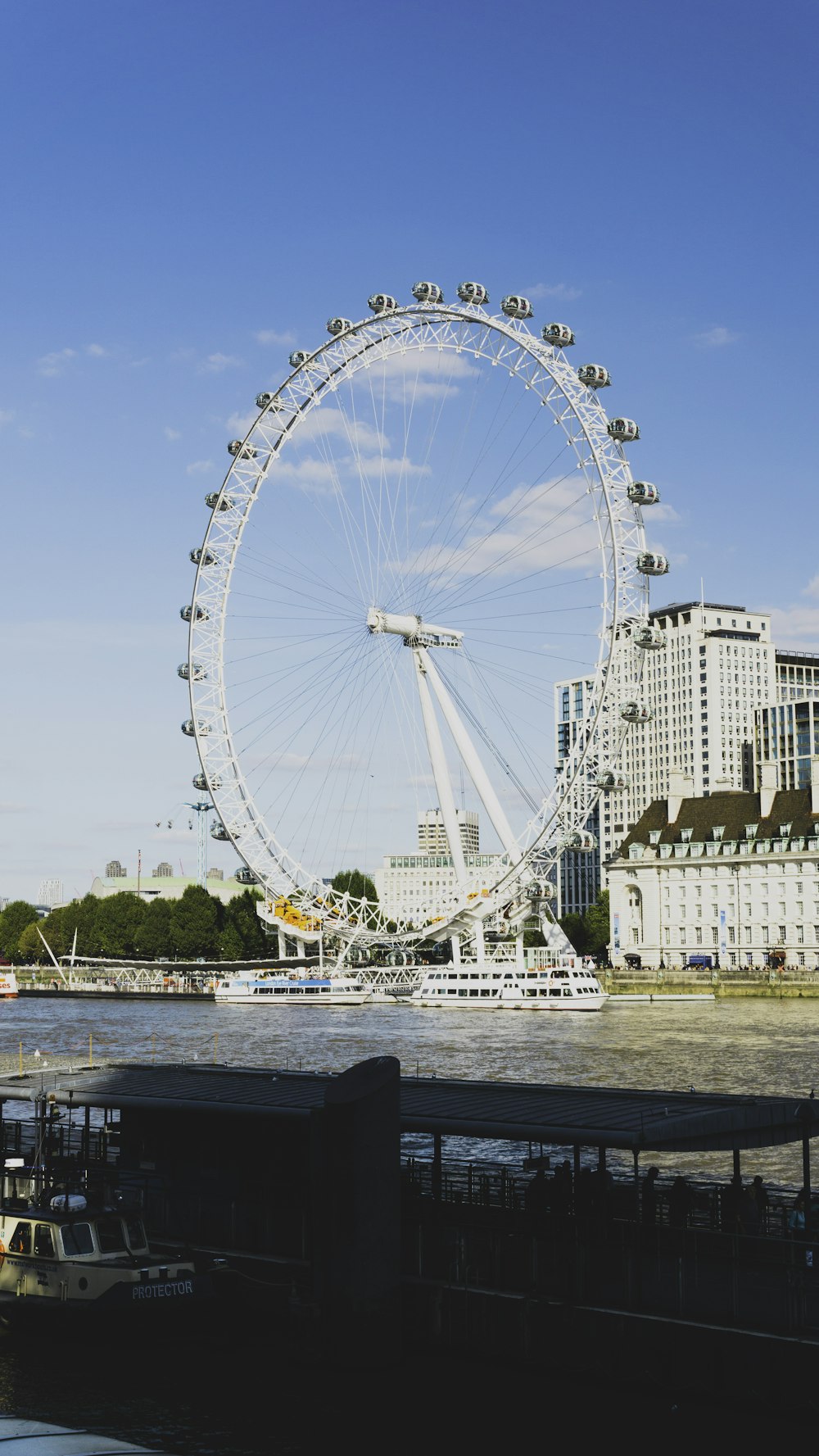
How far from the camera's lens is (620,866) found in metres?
144

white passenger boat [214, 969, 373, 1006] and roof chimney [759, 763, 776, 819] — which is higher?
roof chimney [759, 763, 776, 819]

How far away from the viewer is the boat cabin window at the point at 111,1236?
75.3 feet

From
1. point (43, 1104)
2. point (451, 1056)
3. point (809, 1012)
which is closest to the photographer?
point (43, 1104)

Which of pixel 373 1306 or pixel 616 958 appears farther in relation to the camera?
pixel 616 958

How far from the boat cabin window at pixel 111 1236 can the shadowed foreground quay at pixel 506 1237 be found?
2.82 feet

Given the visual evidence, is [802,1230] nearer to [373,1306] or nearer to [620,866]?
[373,1306]

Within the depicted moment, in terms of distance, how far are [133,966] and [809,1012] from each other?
312ft

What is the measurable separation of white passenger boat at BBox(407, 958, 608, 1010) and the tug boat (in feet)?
288

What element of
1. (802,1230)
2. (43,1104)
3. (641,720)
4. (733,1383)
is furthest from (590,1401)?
(641,720)

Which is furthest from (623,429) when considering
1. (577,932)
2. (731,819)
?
(577,932)

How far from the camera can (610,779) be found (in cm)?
10162

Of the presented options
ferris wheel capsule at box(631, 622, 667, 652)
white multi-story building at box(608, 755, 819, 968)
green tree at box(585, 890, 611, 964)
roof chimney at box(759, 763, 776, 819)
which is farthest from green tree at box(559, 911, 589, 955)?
ferris wheel capsule at box(631, 622, 667, 652)

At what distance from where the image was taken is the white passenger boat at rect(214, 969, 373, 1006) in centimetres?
12538

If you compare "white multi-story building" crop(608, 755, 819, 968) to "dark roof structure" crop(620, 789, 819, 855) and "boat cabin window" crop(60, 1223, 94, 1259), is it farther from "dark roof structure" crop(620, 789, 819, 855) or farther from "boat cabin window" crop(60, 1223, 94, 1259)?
"boat cabin window" crop(60, 1223, 94, 1259)
